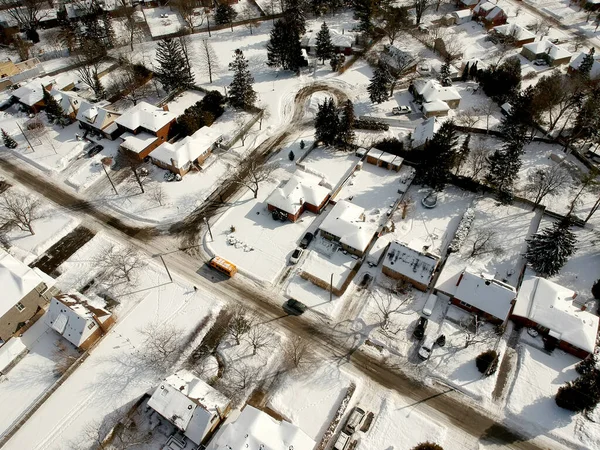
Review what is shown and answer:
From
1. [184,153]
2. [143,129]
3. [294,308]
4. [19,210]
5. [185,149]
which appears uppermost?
[143,129]

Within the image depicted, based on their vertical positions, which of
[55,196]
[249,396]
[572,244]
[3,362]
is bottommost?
[3,362]

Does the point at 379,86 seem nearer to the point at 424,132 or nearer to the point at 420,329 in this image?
the point at 424,132

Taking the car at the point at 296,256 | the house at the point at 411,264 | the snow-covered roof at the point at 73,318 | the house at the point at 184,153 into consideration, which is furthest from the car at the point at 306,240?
the snow-covered roof at the point at 73,318

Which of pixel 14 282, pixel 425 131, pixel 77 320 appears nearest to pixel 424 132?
pixel 425 131

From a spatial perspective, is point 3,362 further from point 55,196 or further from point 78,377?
point 55,196

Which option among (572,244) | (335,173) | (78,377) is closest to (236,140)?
(335,173)

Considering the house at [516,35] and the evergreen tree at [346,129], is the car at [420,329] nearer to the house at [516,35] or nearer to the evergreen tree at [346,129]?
the evergreen tree at [346,129]
